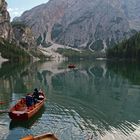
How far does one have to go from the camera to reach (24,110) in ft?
160

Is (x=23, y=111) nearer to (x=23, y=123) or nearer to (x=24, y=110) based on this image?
(x=24, y=110)

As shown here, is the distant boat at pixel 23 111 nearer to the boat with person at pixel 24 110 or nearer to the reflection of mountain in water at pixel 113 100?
the boat with person at pixel 24 110

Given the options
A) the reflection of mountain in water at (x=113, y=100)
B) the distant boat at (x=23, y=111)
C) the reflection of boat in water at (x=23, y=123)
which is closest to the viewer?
the reflection of boat in water at (x=23, y=123)

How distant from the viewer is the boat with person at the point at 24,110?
4591cm

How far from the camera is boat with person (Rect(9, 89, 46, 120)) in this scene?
45906 millimetres

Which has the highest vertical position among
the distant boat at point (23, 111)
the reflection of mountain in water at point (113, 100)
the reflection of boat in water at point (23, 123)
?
the distant boat at point (23, 111)

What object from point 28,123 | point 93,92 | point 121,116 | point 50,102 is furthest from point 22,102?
point 93,92

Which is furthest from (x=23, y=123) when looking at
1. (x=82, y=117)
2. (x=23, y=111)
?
(x=82, y=117)

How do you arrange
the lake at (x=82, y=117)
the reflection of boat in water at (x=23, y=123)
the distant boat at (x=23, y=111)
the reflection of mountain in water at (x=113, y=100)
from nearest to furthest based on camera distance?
the lake at (x=82, y=117) → the reflection of boat in water at (x=23, y=123) → the distant boat at (x=23, y=111) → the reflection of mountain in water at (x=113, y=100)

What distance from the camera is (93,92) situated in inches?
3123

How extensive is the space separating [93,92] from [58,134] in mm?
39121

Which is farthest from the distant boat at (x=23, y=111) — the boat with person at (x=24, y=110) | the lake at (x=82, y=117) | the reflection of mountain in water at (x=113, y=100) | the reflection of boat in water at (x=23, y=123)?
the reflection of mountain in water at (x=113, y=100)

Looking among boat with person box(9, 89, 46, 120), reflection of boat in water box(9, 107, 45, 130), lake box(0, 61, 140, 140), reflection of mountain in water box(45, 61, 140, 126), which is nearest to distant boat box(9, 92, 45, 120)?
boat with person box(9, 89, 46, 120)

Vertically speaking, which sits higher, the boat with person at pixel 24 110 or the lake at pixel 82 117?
the boat with person at pixel 24 110
